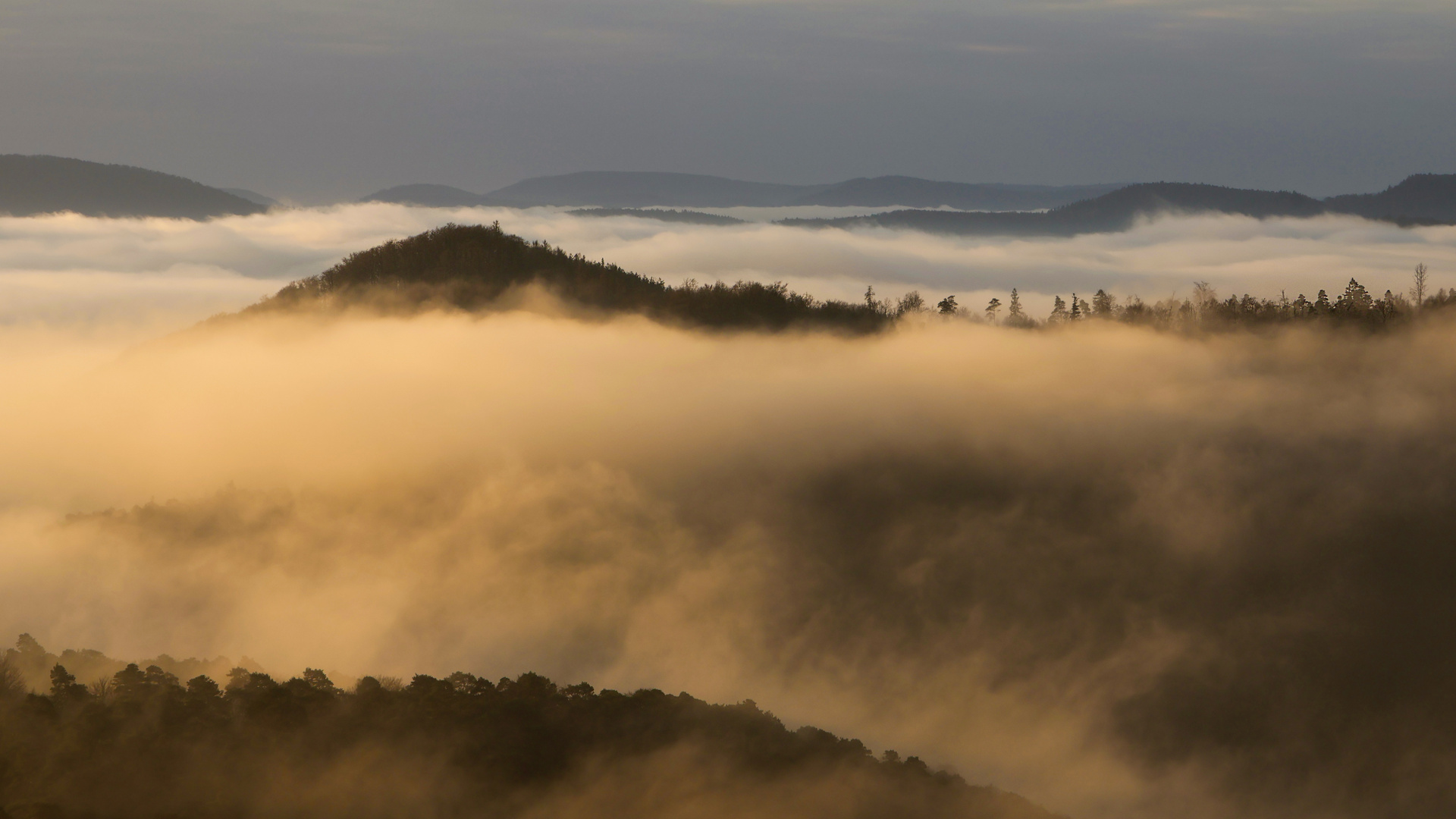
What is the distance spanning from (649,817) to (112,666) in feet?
184

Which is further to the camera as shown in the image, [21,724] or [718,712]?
[718,712]

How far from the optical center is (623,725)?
134250 mm

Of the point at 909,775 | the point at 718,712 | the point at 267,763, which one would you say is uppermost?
the point at 267,763

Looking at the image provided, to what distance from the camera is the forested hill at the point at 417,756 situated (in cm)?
9594

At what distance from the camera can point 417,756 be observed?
4422 inches

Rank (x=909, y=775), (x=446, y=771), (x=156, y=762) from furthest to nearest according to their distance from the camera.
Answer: (x=909, y=775) → (x=446, y=771) → (x=156, y=762)

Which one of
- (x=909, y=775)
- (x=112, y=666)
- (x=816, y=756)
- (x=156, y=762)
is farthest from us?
(x=909, y=775)

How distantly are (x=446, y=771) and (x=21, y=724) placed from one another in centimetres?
3347

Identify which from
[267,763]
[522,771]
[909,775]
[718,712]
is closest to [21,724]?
[267,763]

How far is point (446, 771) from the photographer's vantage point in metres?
112

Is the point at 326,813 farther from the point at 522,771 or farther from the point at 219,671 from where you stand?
the point at 219,671

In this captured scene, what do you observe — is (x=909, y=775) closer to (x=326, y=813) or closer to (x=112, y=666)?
A: (x=326, y=813)

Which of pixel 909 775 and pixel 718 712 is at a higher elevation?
pixel 718 712

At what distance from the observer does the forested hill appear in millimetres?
95938
